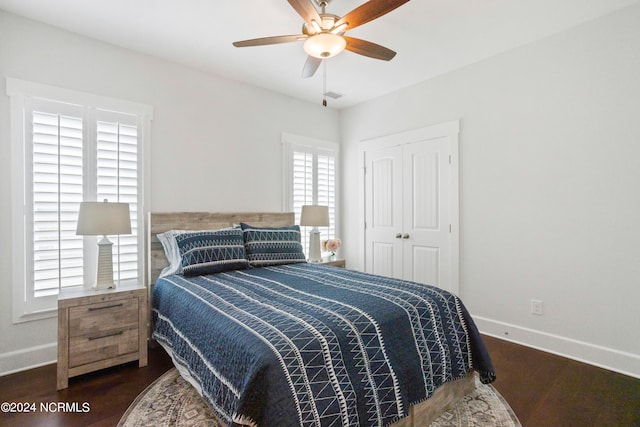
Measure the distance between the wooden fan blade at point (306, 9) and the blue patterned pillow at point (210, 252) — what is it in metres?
1.86

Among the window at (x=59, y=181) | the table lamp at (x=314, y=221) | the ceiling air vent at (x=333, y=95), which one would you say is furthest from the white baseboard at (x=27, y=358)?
the ceiling air vent at (x=333, y=95)

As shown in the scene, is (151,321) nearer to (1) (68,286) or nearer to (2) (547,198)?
(1) (68,286)

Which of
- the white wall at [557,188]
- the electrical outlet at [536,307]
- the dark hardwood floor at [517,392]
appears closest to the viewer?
the dark hardwood floor at [517,392]

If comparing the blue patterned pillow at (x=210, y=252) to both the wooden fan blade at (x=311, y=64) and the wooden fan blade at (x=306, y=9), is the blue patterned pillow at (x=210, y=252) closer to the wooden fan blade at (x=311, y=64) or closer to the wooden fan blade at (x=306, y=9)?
the wooden fan blade at (x=311, y=64)

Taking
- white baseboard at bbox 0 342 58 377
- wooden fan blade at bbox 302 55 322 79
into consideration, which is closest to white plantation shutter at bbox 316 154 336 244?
wooden fan blade at bbox 302 55 322 79

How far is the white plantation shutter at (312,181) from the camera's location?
4227 mm

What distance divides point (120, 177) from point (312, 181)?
2.30 meters

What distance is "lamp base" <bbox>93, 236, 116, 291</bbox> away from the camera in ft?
8.29

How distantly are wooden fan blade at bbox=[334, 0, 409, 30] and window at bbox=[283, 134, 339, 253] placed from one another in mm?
2225

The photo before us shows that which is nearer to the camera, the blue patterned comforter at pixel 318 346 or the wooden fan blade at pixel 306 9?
the blue patterned comforter at pixel 318 346

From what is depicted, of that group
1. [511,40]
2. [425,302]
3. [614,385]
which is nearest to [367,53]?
[511,40]

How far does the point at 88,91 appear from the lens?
2.78m

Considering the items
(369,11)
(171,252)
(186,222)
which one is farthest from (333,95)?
(171,252)

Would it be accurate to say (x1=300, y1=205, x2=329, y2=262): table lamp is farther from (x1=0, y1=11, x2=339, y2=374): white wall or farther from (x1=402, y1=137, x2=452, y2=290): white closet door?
(x1=402, y1=137, x2=452, y2=290): white closet door
